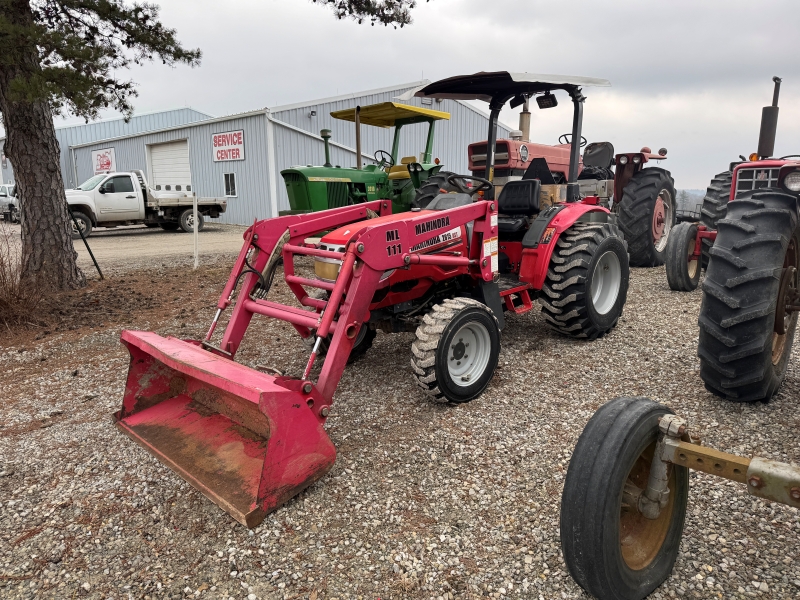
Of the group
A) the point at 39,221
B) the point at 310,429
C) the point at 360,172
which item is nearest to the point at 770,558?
the point at 310,429

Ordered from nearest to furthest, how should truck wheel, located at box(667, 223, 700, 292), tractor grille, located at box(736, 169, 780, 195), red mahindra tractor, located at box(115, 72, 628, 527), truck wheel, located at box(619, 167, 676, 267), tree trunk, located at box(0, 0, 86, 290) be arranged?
red mahindra tractor, located at box(115, 72, 628, 527), tractor grille, located at box(736, 169, 780, 195), tree trunk, located at box(0, 0, 86, 290), truck wheel, located at box(667, 223, 700, 292), truck wheel, located at box(619, 167, 676, 267)

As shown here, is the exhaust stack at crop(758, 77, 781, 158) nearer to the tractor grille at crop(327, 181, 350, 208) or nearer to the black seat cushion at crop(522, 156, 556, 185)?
the black seat cushion at crop(522, 156, 556, 185)

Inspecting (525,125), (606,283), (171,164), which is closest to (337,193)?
(525,125)

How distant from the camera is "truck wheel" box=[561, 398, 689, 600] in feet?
5.81

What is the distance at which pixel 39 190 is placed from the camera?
668 cm

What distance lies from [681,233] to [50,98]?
7.04 m

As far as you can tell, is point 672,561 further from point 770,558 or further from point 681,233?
point 681,233

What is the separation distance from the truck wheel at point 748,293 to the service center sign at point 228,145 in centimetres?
1677

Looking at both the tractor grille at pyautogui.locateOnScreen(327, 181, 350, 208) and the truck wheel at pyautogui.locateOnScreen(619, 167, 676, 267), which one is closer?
the truck wheel at pyautogui.locateOnScreen(619, 167, 676, 267)

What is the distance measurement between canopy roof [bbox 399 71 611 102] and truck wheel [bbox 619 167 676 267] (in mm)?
3804

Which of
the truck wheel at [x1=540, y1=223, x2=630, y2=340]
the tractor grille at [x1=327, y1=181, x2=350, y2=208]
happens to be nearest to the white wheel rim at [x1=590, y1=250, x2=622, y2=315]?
the truck wheel at [x1=540, y1=223, x2=630, y2=340]

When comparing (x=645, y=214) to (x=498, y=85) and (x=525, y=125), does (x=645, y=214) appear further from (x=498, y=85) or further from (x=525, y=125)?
(x=498, y=85)

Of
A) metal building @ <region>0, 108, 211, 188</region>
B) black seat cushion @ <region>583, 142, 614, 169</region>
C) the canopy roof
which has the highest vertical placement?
metal building @ <region>0, 108, 211, 188</region>

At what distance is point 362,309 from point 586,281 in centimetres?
229
